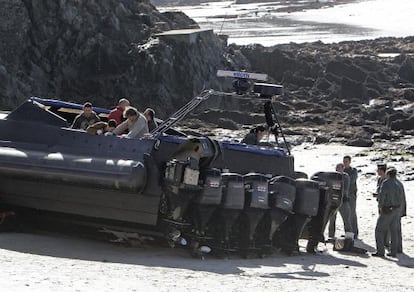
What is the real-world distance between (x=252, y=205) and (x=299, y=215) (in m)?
0.78

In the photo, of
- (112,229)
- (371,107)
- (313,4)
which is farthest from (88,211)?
(313,4)

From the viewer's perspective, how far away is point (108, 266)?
9039 mm

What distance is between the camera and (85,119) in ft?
37.2

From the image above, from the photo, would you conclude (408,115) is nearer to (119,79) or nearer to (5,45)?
(119,79)

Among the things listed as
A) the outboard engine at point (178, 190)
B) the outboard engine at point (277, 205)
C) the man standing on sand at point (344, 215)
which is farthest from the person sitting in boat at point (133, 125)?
the man standing on sand at point (344, 215)

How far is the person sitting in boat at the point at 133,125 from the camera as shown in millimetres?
10727

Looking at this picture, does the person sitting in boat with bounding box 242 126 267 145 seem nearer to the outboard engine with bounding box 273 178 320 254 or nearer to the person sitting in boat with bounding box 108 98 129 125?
the outboard engine with bounding box 273 178 320 254

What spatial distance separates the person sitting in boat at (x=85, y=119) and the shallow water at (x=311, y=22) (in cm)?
4273

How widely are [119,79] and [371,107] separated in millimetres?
9118

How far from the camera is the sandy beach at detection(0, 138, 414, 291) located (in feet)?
26.3

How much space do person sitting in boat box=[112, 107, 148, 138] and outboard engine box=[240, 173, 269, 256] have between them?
136cm

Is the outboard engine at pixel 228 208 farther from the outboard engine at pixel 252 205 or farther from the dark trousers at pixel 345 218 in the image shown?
the dark trousers at pixel 345 218

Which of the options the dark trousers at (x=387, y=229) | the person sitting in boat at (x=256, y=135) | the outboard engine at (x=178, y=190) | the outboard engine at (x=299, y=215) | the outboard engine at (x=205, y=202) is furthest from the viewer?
the person sitting in boat at (x=256, y=135)

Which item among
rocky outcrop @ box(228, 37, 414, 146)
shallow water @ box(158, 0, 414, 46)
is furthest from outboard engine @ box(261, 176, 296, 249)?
shallow water @ box(158, 0, 414, 46)
